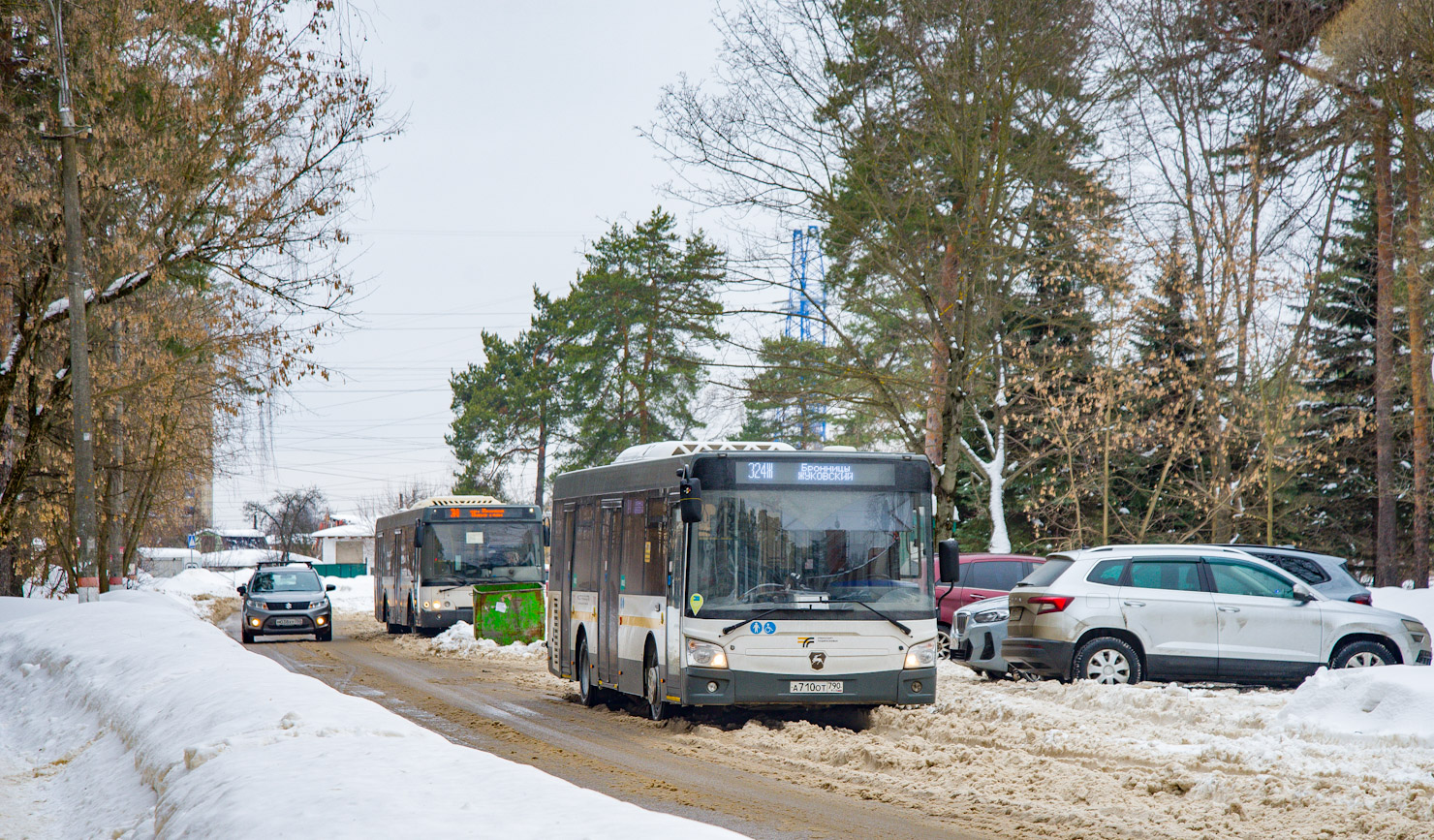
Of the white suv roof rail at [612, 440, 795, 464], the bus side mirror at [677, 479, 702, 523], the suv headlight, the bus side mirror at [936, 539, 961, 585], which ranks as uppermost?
the white suv roof rail at [612, 440, 795, 464]

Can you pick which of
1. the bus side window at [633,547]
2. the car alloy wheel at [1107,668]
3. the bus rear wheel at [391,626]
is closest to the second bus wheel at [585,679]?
the bus side window at [633,547]

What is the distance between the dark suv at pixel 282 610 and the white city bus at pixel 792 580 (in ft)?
62.5

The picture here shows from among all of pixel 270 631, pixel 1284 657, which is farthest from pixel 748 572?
pixel 270 631

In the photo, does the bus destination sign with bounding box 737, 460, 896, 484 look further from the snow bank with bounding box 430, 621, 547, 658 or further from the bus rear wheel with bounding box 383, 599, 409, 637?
the bus rear wheel with bounding box 383, 599, 409, 637

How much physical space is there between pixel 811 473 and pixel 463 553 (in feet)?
60.2

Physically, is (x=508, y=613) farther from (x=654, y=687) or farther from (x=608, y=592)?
(x=654, y=687)

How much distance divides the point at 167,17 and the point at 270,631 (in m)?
15.6

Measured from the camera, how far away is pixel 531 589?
84.2 feet

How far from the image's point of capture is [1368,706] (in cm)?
1110

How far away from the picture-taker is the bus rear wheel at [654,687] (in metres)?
13.2

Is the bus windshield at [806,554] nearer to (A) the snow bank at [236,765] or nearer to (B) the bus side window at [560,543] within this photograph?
(A) the snow bank at [236,765]

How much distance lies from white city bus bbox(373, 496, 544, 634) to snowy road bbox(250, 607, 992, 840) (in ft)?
26.6

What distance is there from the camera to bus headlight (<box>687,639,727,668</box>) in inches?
481

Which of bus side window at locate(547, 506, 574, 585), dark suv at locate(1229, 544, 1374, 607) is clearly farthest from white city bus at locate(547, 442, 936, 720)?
dark suv at locate(1229, 544, 1374, 607)
